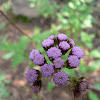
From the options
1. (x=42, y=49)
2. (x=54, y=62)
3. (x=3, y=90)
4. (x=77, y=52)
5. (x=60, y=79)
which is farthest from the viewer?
(x=3, y=90)

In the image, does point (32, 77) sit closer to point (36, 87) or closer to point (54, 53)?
point (36, 87)

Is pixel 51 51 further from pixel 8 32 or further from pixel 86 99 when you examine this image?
pixel 8 32

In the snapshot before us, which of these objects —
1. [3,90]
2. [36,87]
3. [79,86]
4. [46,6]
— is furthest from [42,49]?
[3,90]

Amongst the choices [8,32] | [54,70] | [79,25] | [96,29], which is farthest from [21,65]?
[96,29]

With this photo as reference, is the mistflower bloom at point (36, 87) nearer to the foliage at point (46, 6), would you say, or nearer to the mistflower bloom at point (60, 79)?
the mistflower bloom at point (60, 79)

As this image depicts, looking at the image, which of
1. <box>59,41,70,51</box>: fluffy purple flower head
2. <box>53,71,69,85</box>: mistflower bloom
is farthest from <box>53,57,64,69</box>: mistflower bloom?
<box>59,41,70,51</box>: fluffy purple flower head

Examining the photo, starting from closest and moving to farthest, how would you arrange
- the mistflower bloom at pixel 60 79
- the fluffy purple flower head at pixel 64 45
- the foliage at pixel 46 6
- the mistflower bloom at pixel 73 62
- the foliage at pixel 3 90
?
the mistflower bloom at pixel 60 79
the mistflower bloom at pixel 73 62
the fluffy purple flower head at pixel 64 45
the foliage at pixel 46 6
the foliage at pixel 3 90

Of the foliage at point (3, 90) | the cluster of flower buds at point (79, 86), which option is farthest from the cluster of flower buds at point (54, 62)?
the foliage at point (3, 90)

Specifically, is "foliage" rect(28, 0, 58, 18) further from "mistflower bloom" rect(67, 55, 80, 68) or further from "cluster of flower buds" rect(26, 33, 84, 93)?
"mistflower bloom" rect(67, 55, 80, 68)
